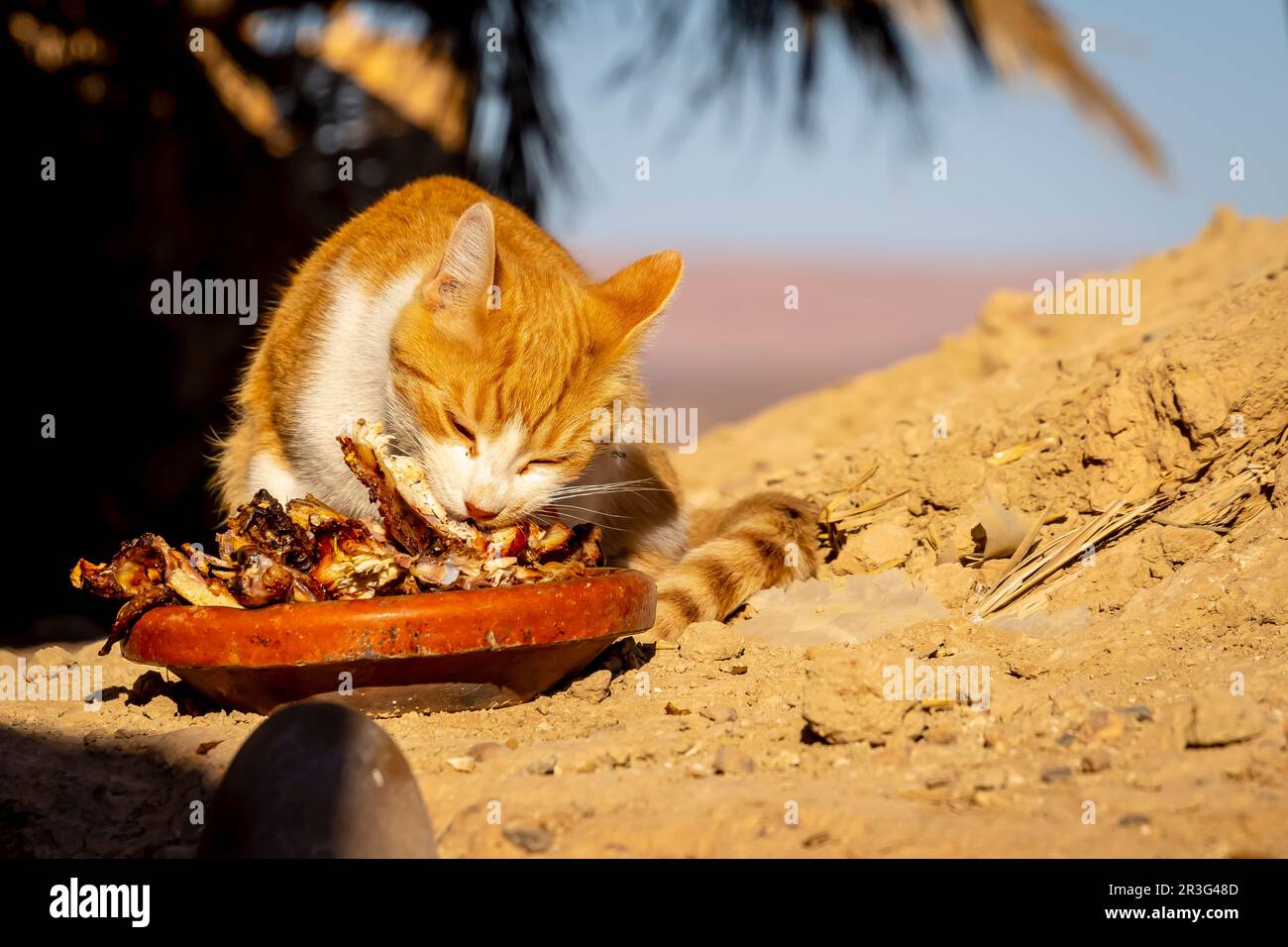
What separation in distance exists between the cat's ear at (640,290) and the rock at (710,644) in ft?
2.93

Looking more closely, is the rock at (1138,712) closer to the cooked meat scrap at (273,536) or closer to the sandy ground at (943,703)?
the sandy ground at (943,703)

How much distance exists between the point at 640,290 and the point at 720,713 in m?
1.38

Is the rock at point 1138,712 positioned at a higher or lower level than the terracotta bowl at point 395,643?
lower

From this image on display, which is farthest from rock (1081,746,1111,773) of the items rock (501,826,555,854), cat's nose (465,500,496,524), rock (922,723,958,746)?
cat's nose (465,500,496,524)

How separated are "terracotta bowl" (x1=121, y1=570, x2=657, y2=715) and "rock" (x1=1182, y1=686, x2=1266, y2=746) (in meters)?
1.27

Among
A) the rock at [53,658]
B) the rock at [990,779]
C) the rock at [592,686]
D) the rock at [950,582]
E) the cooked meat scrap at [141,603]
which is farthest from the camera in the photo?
the rock at [53,658]

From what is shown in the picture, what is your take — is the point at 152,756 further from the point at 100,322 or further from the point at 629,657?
the point at 100,322

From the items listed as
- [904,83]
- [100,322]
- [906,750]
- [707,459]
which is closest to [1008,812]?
[906,750]

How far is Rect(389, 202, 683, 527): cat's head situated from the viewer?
10.0 ft

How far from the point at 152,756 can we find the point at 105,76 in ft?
16.7

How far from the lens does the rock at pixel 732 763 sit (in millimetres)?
2234

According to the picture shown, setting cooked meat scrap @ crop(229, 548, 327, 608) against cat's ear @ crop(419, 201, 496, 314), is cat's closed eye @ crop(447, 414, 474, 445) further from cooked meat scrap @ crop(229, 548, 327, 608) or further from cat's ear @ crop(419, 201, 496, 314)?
cooked meat scrap @ crop(229, 548, 327, 608)

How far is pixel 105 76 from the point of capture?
628cm

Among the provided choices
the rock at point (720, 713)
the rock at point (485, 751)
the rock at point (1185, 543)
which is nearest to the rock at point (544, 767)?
the rock at point (485, 751)
